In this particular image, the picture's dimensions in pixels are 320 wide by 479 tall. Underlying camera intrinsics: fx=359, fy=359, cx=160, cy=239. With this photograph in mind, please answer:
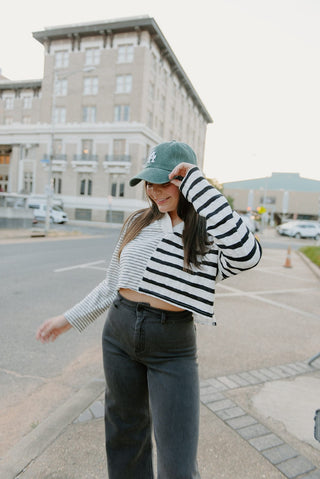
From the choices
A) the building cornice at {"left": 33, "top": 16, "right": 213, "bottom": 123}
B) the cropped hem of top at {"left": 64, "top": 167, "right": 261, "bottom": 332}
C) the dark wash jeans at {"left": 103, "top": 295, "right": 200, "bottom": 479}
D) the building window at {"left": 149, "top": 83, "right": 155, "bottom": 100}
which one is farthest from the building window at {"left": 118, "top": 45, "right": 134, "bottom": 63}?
the dark wash jeans at {"left": 103, "top": 295, "right": 200, "bottom": 479}

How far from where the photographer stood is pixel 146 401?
187 cm

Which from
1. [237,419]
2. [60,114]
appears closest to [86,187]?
[60,114]

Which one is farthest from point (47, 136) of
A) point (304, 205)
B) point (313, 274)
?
point (304, 205)

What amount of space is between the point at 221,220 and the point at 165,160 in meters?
0.42

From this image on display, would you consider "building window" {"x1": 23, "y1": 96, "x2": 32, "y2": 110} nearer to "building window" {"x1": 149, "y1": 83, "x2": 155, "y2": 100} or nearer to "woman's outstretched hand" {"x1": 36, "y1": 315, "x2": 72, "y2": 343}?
"building window" {"x1": 149, "y1": 83, "x2": 155, "y2": 100}

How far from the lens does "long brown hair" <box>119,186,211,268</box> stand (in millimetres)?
1700

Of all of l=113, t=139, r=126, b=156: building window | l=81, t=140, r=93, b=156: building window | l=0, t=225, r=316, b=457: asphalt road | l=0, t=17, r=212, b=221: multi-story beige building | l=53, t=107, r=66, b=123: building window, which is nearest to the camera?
l=0, t=225, r=316, b=457: asphalt road

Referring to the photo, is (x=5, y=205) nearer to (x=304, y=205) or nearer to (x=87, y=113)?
(x=87, y=113)

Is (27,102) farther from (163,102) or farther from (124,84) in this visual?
(163,102)

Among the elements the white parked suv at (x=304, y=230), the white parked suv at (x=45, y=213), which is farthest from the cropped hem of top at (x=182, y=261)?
the white parked suv at (x=304, y=230)

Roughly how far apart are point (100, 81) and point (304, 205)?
50355 millimetres

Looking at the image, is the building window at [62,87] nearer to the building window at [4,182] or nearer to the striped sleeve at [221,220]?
the building window at [4,182]

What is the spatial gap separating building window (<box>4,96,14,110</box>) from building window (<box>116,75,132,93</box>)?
16721mm

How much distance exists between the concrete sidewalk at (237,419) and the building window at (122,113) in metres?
37.4
